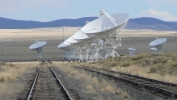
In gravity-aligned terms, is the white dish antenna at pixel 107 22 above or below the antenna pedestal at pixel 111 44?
above

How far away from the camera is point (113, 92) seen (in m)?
18.0

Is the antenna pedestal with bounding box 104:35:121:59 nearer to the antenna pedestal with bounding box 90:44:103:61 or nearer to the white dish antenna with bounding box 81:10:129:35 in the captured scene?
the white dish antenna with bounding box 81:10:129:35

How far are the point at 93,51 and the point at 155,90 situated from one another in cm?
5712

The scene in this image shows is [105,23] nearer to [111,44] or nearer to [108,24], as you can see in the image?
[108,24]

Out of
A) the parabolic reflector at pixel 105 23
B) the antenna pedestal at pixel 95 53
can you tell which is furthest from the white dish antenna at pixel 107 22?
the antenna pedestal at pixel 95 53

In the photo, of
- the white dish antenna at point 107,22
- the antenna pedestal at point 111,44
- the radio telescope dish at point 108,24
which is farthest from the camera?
the antenna pedestal at point 111,44

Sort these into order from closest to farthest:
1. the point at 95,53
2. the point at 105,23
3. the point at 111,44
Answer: the point at 105,23 < the point at 111,44 < the point at 95,53

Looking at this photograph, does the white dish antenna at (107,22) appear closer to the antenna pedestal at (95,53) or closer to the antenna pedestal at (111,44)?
the antenna pedestal at (111,44)

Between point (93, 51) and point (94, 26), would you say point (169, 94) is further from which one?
point (93, 51)

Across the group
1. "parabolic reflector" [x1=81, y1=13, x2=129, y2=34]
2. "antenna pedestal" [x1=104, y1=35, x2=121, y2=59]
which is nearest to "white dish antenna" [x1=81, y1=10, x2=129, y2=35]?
"parabolic reflector" [x1=81, y1=13, x2=129, y2=34]

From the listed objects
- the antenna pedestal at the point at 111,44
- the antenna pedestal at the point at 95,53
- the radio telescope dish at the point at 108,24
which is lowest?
the antenna pedestal at the point at 95,53

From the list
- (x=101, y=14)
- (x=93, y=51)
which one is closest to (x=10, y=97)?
(x=101, y=14)

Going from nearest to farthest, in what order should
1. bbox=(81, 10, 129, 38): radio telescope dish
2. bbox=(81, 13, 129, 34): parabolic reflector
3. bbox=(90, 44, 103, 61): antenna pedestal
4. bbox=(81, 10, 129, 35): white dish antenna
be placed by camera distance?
bbox=(81, 10, 129, 38): radio telescope dish, bbox=(81, 13, 129, 34): parabolic reflector, bbox=(81, 10, 129, 35): white dish antenna, bbox=(90, 44, 103, 61): antenna pedestal

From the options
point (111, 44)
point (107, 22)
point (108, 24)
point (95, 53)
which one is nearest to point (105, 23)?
point (107, 22)
